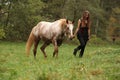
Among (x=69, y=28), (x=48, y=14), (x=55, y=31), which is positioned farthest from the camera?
(x=48, y=14)

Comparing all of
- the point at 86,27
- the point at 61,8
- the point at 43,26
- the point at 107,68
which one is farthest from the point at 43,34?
the point at 61,8

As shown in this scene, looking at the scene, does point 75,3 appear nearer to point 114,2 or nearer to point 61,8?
point 61,8

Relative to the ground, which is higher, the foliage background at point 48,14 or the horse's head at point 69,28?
the horse's head at point 69,28

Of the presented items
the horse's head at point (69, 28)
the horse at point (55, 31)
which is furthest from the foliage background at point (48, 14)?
the horse's head at point (69, 28)

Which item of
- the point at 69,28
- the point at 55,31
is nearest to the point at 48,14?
the point at 55,31

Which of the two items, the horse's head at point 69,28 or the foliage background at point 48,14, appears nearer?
the horse's head at point 69,28

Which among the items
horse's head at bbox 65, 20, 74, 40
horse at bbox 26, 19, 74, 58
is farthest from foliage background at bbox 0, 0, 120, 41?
horse's head at bbox 65, 20, 74, 40

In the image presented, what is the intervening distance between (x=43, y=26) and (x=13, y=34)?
24.5 meters

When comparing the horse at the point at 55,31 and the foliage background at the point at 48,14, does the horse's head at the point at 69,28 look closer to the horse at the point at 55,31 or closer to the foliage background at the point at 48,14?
the horse at the point at 55,31

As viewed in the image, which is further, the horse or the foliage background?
the foliage background

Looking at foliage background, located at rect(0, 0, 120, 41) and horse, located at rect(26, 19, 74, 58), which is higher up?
horse, located at rect(26, 19, 74, 58)

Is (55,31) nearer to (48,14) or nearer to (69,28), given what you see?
(69,28)

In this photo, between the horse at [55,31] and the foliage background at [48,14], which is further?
the foliage background at [48,14]

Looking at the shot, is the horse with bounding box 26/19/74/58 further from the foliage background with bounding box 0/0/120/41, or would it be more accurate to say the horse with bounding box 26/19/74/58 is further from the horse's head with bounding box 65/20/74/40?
the foliage background with bounding box 0/0/120/41
